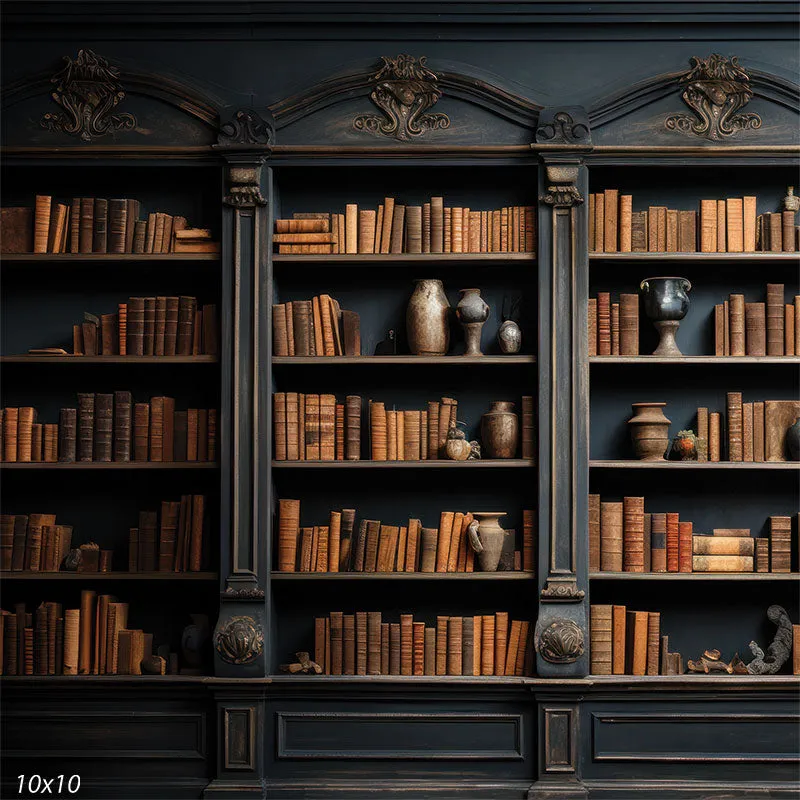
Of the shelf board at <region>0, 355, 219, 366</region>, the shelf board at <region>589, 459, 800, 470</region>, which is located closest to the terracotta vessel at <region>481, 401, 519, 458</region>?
the shelf board at <region>589, 459, 800, 470</region>

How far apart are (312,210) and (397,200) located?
0.38m

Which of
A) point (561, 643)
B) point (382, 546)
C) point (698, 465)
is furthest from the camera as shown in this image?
point (382, 546)

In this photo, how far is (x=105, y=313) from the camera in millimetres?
4438

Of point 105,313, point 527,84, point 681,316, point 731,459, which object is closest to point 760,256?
point 681,316

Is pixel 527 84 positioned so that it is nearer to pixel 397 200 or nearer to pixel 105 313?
pixel 397 200

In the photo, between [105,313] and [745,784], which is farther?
[105,313]

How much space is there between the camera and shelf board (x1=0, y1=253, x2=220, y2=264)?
411cm

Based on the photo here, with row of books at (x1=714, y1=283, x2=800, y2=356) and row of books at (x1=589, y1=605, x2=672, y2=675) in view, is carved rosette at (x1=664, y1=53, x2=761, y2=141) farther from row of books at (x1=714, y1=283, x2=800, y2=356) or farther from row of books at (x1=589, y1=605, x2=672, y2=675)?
row of books at (x1=589, y1=605, x2=672, y2=675)

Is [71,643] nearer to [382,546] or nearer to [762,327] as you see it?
[382,546]

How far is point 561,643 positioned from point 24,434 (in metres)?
2.37

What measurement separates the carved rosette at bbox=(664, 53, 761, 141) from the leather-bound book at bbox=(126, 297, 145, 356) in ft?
7.56

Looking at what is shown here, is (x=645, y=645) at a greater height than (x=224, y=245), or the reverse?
(x=224, y=245)

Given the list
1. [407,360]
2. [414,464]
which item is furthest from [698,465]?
[407,360]

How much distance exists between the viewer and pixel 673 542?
409cm
